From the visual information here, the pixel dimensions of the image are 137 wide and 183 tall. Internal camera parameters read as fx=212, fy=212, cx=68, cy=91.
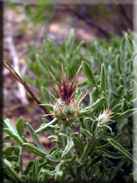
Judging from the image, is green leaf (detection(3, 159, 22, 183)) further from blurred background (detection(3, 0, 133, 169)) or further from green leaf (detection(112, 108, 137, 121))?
blurred background (detection(3, 0, 133, 169))

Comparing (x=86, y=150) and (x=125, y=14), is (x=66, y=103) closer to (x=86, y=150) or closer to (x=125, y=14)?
(x=86, y=150)

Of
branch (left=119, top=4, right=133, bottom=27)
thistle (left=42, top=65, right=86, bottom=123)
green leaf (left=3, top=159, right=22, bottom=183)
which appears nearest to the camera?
thistle (left=42, top=65, right=86, bottom=123)

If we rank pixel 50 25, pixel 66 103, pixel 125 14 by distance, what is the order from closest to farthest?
pixel 66 103, pixel 125 14, pixel 50 25

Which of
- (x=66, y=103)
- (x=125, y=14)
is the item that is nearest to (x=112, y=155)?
(x=66, y=103)

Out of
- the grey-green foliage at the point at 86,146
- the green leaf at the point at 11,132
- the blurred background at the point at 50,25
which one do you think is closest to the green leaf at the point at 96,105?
the grey-green foliage at the point at 86,146

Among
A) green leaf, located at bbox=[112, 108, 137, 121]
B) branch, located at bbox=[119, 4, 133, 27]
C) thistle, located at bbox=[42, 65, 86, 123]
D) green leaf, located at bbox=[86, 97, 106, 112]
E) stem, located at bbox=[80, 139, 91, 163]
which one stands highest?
branch, located at bbox=[119, 4, 133, 27]

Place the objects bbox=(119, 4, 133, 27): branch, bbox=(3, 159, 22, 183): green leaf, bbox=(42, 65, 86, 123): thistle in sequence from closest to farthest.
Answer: bbox=(42, 65, 86, 123): thistle, bbox=(3, 159, 22, 183): green leaf, bbox=(119, 4, 133, 27): branch

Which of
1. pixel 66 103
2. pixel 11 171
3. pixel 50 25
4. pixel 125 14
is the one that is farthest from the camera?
pixel 50 25

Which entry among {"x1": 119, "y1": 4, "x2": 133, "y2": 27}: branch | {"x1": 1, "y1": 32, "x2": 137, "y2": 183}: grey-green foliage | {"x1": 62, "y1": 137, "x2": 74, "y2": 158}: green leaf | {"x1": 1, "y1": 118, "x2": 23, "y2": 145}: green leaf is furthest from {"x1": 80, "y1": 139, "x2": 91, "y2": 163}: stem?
{"x1": 119, "y1": 4, "x2": 133, "y2": 27}: branch

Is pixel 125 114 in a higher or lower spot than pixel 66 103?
lower

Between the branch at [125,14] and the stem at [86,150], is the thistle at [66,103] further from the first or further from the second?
the branch at [125,14]

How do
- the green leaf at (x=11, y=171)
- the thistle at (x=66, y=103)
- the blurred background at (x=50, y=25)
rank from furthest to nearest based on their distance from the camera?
the blurred background at (x=50, y=25) → the green leaf at (x=11, y=171) → the thistle at (x=66, y=103)

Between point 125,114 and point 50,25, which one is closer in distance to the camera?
point 125,114
